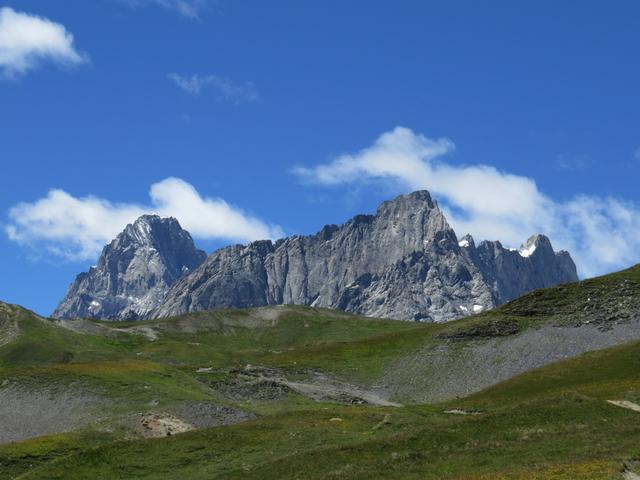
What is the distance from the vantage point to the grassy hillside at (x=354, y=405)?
53.0 meters

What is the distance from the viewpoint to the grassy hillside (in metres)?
53.0

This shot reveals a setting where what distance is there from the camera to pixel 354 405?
322 ft

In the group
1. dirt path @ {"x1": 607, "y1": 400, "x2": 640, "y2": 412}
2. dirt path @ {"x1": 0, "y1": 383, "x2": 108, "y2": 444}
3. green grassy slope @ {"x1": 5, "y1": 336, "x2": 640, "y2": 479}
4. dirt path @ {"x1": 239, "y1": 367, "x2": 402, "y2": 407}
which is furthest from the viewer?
dirt path @ {"x1": 239, "y1": 367, "x2": 402, "y2": 407}

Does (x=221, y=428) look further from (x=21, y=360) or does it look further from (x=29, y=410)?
(x=21, y=360)

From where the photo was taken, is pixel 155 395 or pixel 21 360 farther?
pixel 21 360

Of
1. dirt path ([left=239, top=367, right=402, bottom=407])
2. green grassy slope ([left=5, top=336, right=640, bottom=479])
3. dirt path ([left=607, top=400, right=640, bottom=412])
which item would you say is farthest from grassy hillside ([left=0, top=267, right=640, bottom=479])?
dirt path ([left=607, top=400, right=640, bottom=412])

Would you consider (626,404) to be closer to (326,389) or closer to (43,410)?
(326,389)

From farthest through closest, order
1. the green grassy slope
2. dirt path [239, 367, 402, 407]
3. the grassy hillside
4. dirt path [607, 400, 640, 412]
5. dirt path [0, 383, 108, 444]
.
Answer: dirt path [239, 367, 402, 407] → dirt path [0, 383, 108, 444] → dirt path [607, 400, 640, 412] → the grassy hillside → the green grassy slope

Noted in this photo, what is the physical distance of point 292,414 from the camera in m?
75.1

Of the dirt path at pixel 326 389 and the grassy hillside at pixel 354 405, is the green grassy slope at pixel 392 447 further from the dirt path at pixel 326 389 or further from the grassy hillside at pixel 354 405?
the dirt path at pixel 326 389

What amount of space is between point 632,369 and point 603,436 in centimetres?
4024

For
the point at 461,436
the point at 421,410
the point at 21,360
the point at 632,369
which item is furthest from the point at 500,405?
the point at 21,360

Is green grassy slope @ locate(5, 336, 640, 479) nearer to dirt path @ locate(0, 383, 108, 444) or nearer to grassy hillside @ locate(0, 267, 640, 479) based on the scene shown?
grassy hillside @ locate(0, 267, 640, 479)

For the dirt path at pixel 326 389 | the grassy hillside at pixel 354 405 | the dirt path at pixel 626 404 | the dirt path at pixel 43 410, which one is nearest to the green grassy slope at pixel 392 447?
the grassy hillside at pixel 354 405
